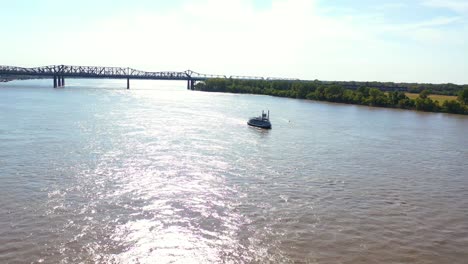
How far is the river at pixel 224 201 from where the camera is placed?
712 inches

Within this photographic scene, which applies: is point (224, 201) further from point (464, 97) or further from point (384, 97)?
point (384, 97)

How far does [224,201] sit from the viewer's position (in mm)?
24719

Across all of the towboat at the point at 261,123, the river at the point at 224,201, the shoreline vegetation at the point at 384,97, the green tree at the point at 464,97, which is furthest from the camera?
the green tree at the point at 464,97

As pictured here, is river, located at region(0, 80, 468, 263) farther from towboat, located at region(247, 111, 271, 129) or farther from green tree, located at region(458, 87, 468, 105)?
green tree, located at region(458, 87, 468, 105)

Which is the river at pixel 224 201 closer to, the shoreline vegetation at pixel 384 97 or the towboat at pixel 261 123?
the towboat at pixel 261 123

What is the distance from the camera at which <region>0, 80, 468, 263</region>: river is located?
18.1 m

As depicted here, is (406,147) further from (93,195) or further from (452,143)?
(93,195)

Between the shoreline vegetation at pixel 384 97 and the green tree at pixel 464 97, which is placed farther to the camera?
the green tree at pixel 464 97

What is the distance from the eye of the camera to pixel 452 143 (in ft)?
178

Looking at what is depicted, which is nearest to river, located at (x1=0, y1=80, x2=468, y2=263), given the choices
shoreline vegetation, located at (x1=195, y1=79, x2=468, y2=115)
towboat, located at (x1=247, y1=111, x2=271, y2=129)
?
towboat, located at (x1=247, y1=111, x2=271, y2=129)

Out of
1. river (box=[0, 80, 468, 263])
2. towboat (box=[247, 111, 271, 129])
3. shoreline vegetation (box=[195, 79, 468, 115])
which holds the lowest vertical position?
river (box=[0, 80, 468, 263])

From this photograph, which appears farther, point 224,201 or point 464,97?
point 464,97

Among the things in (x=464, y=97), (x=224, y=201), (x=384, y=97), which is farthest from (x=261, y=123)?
(x=464, y=97)

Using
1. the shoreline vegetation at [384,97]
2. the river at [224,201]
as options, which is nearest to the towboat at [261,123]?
the river at [224,201]
